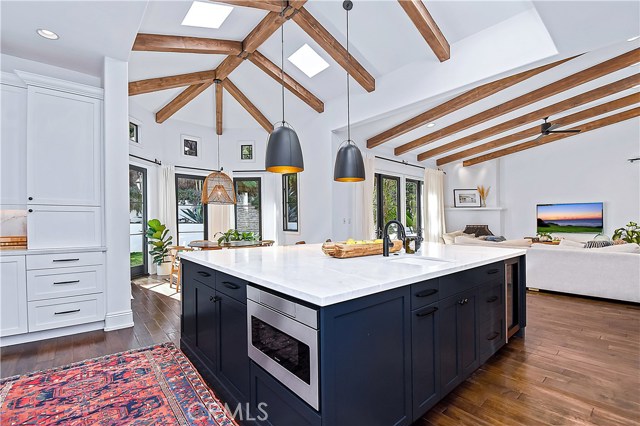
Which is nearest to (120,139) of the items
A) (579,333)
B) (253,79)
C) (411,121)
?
(253,79)

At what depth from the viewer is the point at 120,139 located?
3.35 metres

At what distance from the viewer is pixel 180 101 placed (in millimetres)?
5688

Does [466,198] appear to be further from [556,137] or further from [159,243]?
[159,243]

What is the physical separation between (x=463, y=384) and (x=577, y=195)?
770 cm

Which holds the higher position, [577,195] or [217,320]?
[577,195]

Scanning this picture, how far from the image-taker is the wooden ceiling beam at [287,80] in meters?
4.83

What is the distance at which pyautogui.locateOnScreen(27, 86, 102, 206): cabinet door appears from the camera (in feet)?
9.97

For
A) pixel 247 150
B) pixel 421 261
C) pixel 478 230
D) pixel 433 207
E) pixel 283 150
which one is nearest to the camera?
pixel 421 261

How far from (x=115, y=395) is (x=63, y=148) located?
8.29 feet

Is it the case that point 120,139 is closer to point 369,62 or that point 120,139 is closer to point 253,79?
point 253,79

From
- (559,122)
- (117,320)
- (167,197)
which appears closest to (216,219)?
(167,197)

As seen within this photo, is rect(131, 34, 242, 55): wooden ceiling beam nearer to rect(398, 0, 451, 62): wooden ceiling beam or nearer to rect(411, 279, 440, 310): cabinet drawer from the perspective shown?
rect(398, 0, 451, 62): wooden ceiling beam

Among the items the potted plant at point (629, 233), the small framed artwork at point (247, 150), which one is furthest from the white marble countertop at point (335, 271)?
the potted plant at point (629, 233)

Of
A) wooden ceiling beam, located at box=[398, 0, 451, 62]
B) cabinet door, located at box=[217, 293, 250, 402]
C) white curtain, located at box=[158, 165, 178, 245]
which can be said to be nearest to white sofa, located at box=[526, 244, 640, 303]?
wooden ceiling beam, located at box=[398, 0, 451, 62]
